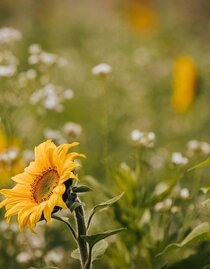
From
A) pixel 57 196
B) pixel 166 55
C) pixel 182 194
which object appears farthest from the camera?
pixel 166 55

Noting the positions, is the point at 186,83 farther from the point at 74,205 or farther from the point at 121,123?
the point at 74,205

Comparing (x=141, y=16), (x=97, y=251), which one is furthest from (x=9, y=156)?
(x=141, y=16)

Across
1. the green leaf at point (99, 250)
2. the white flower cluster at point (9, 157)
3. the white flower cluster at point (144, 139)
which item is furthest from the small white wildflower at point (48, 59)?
the green leaf at point (99, 250)

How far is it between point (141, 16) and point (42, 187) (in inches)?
283

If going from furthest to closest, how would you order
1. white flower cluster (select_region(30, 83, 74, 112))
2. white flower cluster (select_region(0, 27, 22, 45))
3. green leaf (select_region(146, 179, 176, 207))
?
white flower cluster (select_region(0, 27, 22, 45))
white flower cluster (select_region(30, 83, 74, 112))
green leaf (select_region(146, 179, 176, 207))

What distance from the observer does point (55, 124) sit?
3.92 metres

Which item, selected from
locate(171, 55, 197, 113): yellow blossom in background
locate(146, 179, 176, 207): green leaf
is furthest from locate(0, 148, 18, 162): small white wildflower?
locate(171, 55, 197, 113): yellow blossom in background

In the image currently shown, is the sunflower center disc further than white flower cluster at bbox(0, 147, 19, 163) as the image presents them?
No

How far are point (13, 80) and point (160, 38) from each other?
12.6 ft

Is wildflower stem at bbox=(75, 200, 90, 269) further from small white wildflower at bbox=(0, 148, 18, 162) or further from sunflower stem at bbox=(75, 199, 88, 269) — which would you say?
small white wildflower at bbox=(0, 148, 18, 162)

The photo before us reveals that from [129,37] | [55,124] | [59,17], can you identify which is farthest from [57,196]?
[59,17]

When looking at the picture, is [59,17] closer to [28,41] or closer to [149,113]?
[28,41]

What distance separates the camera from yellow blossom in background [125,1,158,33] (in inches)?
320

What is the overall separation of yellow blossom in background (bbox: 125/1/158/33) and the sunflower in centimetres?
619
